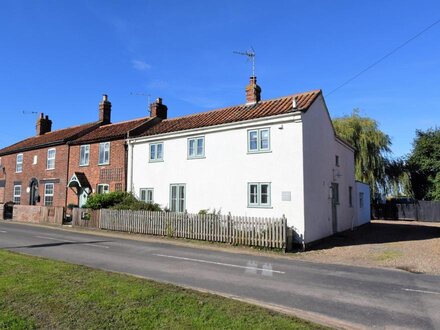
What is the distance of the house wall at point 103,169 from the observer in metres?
25.1

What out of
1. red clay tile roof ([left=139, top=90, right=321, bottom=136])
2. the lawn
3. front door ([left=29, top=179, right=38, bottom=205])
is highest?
red clay tile roof ([left=139, top=90, right=321, bottom=136])

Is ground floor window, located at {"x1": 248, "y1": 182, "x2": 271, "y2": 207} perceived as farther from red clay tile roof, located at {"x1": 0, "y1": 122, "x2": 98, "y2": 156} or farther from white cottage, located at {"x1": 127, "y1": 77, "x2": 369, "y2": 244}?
red clay tile roof, located at {"x1": 0, "y1": 122, "x2": 98, "y2": 156}

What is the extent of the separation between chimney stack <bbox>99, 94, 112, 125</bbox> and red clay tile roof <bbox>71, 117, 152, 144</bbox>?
149cm

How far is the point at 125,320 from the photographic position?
18.5 ft

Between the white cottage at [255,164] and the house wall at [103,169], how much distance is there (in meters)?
0.86

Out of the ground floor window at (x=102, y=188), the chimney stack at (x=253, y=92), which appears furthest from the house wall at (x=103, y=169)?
the chimney stack at (x=253, y=92)

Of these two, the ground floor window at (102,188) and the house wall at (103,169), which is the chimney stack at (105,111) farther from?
the ground floor window at (102,188)

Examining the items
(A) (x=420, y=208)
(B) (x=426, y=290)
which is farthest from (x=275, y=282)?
(A) (x=420, y=208)

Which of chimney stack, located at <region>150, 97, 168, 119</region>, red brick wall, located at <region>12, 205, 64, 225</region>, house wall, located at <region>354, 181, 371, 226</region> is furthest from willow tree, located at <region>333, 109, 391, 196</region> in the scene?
red brick wall, located at <region>12, 205, 64, 225</region>

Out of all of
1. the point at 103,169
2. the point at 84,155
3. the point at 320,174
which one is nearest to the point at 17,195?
the point at 84,155

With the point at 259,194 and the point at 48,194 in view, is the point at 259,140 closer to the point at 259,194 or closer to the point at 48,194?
the point at 259,194

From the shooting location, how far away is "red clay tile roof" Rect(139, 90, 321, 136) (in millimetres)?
18370

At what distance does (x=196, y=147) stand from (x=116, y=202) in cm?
645

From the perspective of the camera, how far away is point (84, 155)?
2841cm
